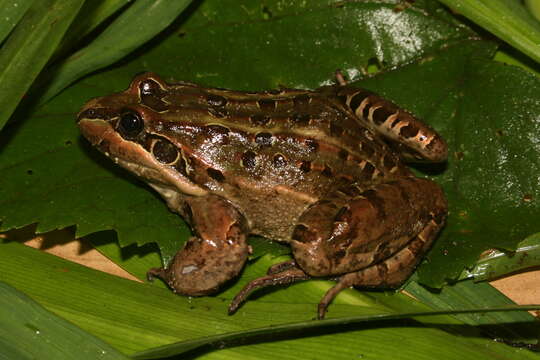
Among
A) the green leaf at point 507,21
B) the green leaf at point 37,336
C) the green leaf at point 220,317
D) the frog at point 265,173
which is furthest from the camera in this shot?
the green leaf at point 507,21

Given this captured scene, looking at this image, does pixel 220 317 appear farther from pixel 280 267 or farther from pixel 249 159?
pixel 249 159

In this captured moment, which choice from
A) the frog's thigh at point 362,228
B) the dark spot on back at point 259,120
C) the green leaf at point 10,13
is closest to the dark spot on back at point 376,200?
the frog's thigh at point 362,228

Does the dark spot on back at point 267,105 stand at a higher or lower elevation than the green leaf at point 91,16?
lower

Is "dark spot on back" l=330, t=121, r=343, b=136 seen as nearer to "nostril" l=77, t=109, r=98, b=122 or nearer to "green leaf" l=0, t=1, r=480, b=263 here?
"green leaf" l=0, t=1, r=480, b=263

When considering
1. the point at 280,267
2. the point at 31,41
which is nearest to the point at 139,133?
the point at 31,41

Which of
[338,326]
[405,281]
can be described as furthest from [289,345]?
[405,281]

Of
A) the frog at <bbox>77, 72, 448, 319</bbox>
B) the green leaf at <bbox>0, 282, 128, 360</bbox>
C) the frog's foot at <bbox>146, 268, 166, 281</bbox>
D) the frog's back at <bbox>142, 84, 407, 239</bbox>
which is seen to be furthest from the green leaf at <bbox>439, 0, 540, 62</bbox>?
the green leaf at <bbox>0, 282, 128, 360</bbox>

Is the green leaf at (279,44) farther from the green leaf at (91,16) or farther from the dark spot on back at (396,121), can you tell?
the dark spot on back at (396,121)

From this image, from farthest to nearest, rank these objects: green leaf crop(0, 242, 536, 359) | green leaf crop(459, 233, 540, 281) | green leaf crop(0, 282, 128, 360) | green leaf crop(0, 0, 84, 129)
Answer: green leaf crop(459, 233, 540, 281)
green leaf crop(0, 242, 536, 359)
green leaf crop(0, 0, 84, 129)
green leaf crop(0, 282, 128, 360)
